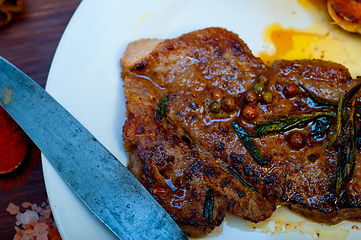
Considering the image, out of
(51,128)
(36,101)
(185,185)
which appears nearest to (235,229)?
(185,185)

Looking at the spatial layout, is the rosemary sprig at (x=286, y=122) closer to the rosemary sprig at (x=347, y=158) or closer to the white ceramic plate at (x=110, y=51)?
the rosemary sprig at (x=347, y=158)

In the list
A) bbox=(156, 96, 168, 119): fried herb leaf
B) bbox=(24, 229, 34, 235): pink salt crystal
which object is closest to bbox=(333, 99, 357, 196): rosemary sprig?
bbox=(156, 96, 168, 119): fried herb leaf

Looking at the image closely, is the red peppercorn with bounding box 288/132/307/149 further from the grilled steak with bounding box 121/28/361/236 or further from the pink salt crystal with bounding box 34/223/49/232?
the pink salt crystal with bounding box 34/223/49/232

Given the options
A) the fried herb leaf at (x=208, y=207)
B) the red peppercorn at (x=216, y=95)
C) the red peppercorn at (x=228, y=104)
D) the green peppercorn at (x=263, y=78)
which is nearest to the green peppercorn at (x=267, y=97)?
the green peppercorn at (x=263, y=78)

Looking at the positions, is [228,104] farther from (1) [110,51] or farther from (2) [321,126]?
(1) [110,51]

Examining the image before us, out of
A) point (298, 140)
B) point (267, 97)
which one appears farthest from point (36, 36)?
point (298, 140)
